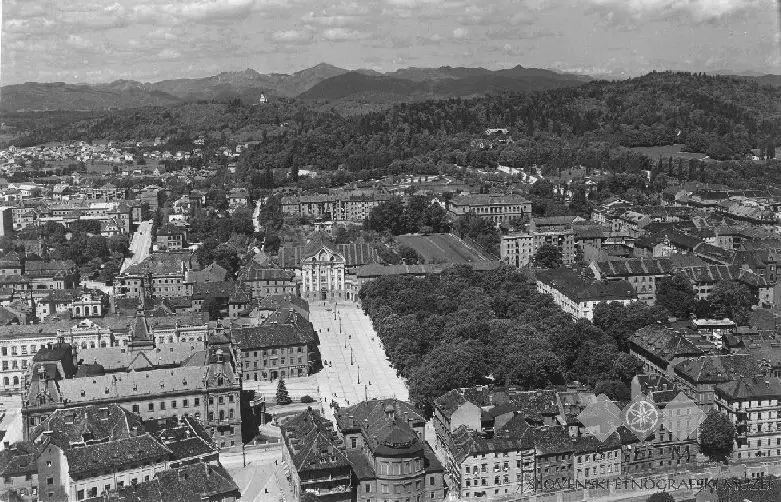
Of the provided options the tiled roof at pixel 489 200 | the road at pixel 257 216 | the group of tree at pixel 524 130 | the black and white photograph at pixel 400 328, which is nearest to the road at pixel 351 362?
the black and white photograph at pixel 400 328

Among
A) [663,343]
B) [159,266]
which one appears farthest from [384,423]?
[159,266]

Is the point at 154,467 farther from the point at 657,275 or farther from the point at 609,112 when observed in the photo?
the point at 609,112

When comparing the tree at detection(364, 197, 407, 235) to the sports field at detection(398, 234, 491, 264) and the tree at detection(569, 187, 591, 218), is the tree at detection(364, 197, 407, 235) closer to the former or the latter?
the sports field at detection(398, 234, 491, 264)

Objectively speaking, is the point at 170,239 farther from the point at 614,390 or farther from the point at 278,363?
the point at 614,390

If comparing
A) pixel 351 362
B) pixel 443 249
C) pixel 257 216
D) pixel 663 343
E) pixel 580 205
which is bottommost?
pixel 351 362

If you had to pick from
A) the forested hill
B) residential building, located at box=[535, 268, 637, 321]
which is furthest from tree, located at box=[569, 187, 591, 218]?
residential building, located at box=[535, 268, 637, 321]
